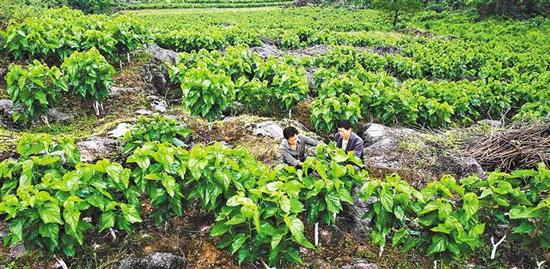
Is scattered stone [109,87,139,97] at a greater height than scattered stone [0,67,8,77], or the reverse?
scattered stone [0,67,8,77]

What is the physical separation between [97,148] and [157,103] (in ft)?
11.0

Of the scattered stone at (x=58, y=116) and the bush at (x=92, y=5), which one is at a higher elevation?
the scattered stone at (x=58, y=116)

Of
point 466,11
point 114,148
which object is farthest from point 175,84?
point 466,11

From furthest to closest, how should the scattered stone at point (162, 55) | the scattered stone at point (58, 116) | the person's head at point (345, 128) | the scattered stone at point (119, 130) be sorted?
the scattered stone at point (162, 55)
the scattered stone at point (58, 116)
the scattered stone at point (119, 130)
the person's head at point (345, 128)

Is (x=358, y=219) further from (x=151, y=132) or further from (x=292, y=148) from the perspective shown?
(x=151, y=132)

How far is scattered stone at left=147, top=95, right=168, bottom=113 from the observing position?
9.66 metres

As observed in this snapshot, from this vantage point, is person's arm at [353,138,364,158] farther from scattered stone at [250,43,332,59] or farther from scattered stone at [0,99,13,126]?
scattered stone at [250,43,332,59]

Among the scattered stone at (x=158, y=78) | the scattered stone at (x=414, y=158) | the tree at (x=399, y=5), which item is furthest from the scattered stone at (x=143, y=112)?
the tree at (x=399, y=5)

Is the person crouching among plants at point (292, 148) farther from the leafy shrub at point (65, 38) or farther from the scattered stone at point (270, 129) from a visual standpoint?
the leafy shrub at point (65, 38)

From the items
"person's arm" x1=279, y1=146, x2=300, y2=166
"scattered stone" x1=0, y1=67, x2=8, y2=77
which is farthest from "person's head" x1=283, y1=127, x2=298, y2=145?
"scattered stone" x1=0, y1=67, x2=8, y2=77

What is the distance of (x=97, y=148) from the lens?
22.0 feet

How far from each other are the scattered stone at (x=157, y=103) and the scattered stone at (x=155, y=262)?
16.9 feet

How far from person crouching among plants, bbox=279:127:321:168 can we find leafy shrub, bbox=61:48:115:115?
3837 millimetres

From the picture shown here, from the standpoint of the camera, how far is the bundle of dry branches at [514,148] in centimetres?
775
